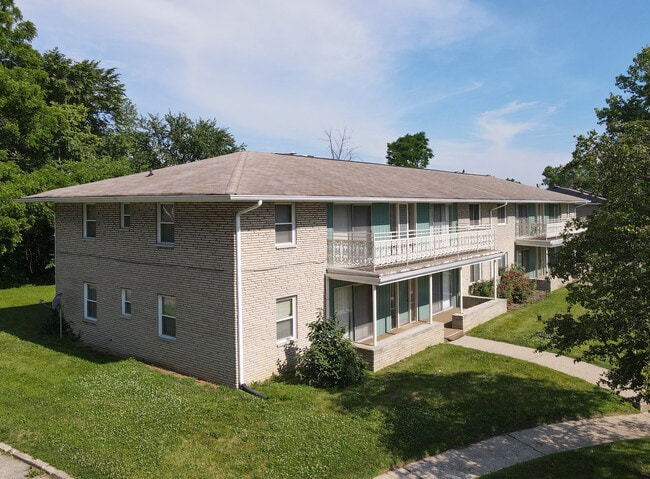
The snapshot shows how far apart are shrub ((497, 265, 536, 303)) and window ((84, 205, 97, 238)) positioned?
17649 mm

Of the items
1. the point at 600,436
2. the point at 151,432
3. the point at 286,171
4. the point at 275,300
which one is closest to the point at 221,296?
the point at 275,300

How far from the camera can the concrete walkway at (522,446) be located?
8.65 m

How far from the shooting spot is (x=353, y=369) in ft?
41.5

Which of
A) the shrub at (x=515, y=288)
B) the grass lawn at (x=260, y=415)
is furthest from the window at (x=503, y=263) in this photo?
the grass lawn at (x=260, y=415)

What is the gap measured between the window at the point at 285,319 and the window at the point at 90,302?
7290mm

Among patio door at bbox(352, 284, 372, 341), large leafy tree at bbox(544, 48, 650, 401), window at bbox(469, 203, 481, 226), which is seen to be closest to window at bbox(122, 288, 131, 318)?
patio door at bbox(352, 284, 372, 341)

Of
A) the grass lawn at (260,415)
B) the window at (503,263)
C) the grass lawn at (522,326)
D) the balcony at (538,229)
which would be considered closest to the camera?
the grass lawn at (260,415)

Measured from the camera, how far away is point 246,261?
12.2 meters

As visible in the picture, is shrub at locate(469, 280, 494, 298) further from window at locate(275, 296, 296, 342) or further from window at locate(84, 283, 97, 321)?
window at locate(84, 283, 97, 321)

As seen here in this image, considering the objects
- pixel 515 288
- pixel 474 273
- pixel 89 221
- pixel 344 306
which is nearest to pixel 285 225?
pixel 344 306

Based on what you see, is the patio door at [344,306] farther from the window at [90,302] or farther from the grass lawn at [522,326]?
the window at [90,302]

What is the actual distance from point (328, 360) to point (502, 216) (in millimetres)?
17050

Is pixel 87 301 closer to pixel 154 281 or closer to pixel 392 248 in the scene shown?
pixel 154 281

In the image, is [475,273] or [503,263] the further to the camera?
[503,263]
